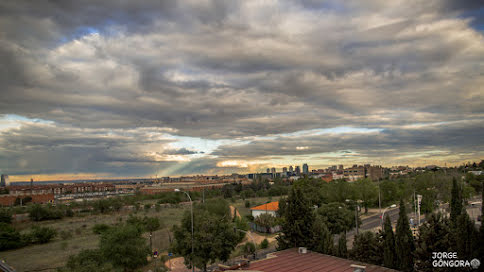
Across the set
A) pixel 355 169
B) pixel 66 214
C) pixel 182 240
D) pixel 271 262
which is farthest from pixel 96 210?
pixel 355 169

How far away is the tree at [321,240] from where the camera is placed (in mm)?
26711

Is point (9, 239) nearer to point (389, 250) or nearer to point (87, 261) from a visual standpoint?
point (87, 261)

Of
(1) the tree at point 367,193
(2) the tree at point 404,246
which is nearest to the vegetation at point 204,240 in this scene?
(2) the tree at point 404,246

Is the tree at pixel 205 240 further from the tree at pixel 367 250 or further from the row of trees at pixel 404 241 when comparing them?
the tree at pixel 367 250

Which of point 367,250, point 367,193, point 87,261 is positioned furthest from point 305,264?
point 367,193

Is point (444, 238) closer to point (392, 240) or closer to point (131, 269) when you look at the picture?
point (392, 240)

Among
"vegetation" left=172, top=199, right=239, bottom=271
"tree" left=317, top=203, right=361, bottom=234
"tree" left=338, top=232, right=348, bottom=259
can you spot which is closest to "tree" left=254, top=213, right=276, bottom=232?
"tree" left=317, top=203, right=361, bottom=234

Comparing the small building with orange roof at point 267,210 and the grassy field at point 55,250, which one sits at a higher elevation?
the small building with orange roof at point 267,210

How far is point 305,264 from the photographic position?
22.4m

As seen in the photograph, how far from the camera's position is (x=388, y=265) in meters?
22.5

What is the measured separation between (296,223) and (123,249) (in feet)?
60.2

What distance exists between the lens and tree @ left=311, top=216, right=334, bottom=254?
26.7 metres

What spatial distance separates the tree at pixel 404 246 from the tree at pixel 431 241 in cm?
73

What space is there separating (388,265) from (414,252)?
8.38 ft
